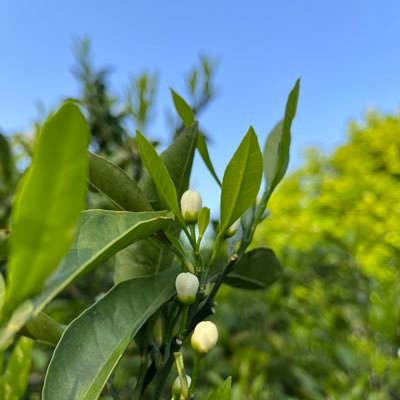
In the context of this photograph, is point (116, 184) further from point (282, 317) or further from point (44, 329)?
point (282, 317)

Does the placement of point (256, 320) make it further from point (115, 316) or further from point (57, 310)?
point (115, 316)

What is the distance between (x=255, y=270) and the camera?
777 mm

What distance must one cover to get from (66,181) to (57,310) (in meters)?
1.75

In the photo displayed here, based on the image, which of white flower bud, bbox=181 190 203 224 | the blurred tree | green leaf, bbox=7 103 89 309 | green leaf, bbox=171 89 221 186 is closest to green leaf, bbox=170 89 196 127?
green leaf, bbox=171 89 221 186

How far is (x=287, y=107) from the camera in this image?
0.59 metres

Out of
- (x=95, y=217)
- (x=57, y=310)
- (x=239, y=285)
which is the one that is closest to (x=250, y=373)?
(x=57, y=310)

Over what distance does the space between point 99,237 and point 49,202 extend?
19 centimetres

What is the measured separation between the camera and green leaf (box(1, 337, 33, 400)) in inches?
27.5

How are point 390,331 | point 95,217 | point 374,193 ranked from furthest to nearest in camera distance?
point 374,193, point 390,331, point 95,217

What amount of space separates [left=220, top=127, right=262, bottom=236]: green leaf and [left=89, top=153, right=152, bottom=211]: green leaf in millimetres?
95

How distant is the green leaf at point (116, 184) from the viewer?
561mm

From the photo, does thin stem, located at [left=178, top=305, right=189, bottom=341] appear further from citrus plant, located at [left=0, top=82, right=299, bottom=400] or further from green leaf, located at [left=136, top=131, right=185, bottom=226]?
green leaf, located at [left=136, top=131, right=185, bottom=226]

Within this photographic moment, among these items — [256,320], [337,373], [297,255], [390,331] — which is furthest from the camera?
[297,255]

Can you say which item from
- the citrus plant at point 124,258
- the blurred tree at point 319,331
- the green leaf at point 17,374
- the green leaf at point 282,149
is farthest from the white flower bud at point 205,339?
the blurred tree at point 319,331
